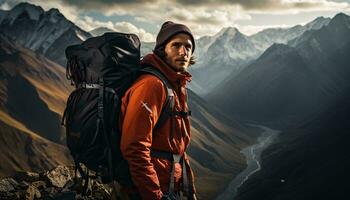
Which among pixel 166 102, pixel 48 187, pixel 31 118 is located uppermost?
pixel 166 102

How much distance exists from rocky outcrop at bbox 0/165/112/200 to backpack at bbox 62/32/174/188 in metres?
6.41

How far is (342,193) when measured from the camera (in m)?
112

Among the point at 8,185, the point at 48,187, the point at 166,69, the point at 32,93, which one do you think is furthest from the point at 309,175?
the point at 166,69

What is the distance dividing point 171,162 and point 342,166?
140 meters

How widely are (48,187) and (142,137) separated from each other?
37.9ft

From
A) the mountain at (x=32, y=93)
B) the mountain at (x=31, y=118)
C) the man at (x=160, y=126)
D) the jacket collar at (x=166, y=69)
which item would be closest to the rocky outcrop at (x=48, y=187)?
the man at (x=160, y=126)

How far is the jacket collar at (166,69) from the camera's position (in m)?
6.63

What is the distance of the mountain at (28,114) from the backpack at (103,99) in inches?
4926

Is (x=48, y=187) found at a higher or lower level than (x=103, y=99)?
lower

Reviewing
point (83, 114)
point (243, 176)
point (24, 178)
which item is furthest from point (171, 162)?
point (243, 176)

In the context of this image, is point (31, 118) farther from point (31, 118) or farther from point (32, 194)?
point (32, 194)

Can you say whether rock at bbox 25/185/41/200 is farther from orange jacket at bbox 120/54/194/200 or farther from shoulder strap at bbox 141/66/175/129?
shoulder strap at bbox 141/66/175/129

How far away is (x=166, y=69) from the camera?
21.8ft

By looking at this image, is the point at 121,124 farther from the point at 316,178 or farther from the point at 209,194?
the point at 209,194
